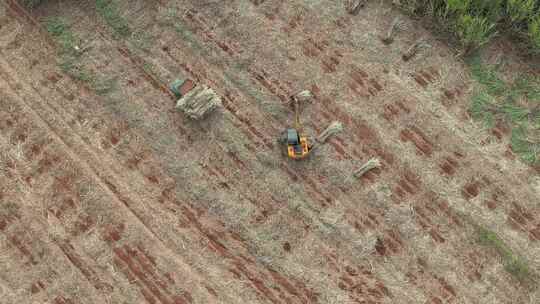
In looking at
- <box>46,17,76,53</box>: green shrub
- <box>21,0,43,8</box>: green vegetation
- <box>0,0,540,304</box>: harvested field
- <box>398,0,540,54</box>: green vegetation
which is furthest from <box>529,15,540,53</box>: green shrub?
<box>21,0,43,8</box>: green vegetation

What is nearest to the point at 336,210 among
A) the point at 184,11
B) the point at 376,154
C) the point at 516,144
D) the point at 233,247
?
the point at 376,154

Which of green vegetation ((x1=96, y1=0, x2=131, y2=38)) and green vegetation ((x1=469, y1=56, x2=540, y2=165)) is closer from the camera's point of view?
green vegetation ((x1=469, y1=56, x2=540, y2=165))

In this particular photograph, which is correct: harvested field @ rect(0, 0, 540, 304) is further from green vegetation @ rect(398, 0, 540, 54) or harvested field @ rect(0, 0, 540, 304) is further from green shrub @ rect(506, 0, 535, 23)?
green shrub @ rect(506, 0, 535, 23)

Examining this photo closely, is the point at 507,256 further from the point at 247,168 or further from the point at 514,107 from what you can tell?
A: the point at 247,168

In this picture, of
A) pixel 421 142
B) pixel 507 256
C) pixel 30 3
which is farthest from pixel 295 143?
pixel 30 3

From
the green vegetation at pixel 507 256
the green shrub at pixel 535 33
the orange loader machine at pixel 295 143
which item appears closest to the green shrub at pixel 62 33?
the orange loader machine at pixel 295 143
